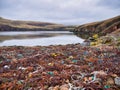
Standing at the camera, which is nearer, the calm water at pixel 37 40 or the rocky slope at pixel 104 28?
the calm water at pixel 37 40

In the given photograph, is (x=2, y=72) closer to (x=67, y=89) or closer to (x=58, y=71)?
(x=58, y=71)

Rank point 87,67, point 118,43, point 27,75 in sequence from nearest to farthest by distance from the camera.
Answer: point 27,75 → point 87,67 → point 118,43

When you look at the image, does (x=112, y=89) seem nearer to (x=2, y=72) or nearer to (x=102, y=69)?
(x=102, y=69)

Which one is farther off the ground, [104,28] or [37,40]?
[104,28]

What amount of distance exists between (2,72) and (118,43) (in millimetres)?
17719

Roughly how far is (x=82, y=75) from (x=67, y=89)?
6.06 feet

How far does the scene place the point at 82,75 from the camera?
11227 mm

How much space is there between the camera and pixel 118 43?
27781 mm

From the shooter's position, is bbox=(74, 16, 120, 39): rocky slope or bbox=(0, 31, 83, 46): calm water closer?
bbox=(0, 31, 83, 46): calm water

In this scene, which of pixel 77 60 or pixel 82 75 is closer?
pixel 82 75

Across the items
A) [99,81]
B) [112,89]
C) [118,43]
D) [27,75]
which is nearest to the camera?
[112,89]

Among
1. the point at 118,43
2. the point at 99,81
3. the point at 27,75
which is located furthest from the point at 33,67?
the point at 118,43

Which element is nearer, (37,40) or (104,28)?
(37,40)

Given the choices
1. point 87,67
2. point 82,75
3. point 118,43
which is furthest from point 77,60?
point 118,43
